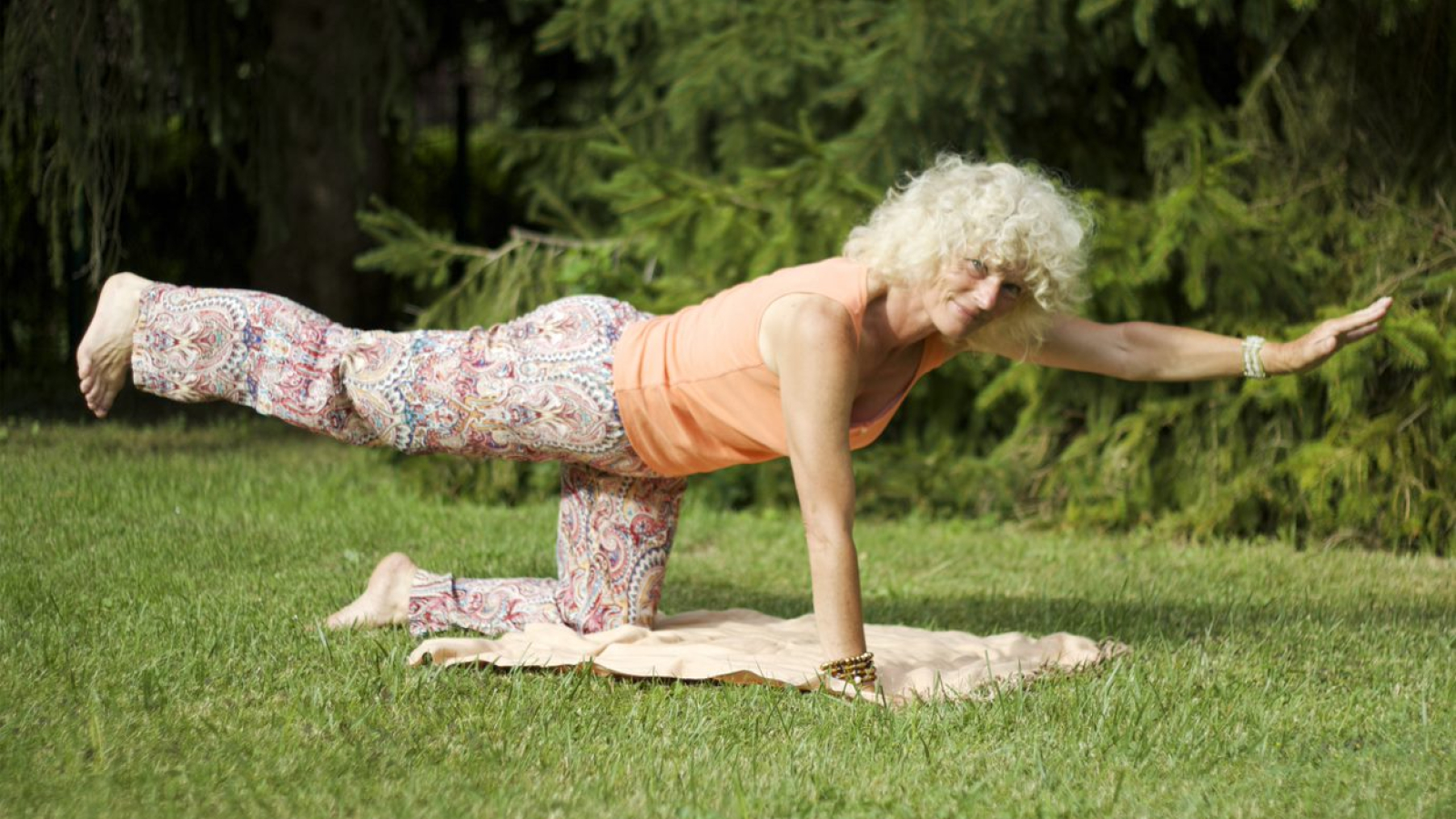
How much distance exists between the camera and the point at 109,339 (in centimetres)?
364

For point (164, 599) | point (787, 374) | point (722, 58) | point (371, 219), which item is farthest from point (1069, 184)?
point (164, 599)

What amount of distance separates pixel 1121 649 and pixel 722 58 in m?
3.44

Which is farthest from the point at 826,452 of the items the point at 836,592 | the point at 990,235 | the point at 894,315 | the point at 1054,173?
the point at 1054,173

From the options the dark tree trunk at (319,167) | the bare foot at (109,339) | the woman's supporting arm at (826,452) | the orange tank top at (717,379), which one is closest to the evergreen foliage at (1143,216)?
the dark tree trunk at (319,167)

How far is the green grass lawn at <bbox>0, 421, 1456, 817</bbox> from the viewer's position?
8.82 ft

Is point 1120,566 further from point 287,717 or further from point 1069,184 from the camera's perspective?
point 287,717

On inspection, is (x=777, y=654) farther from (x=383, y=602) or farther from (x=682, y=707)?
(x=383, y=602)

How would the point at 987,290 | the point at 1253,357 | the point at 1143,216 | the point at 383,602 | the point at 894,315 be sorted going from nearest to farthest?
1. the point at 987,290
2. the point at 894,315
3. the point at 1253,357
4. the point at 383,602
5. the point at 1143,216

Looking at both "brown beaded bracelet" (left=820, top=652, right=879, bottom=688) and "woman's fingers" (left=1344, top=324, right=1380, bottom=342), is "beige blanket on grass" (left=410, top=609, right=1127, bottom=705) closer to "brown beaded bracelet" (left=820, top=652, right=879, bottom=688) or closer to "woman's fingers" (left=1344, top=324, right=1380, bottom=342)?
"brown beaded bracelet" (left=820, top=652, right=879, bottom=688)

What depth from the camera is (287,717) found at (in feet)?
9.91

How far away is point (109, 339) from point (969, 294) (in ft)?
6.62

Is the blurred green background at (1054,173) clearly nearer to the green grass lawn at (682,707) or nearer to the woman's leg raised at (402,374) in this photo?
the green grass lawn at (682,707)

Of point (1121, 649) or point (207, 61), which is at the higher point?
point (207, 61)

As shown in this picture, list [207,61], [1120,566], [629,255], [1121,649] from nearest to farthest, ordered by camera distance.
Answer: [1121,649]
[1120,566]
[629,255]
[207,61]
